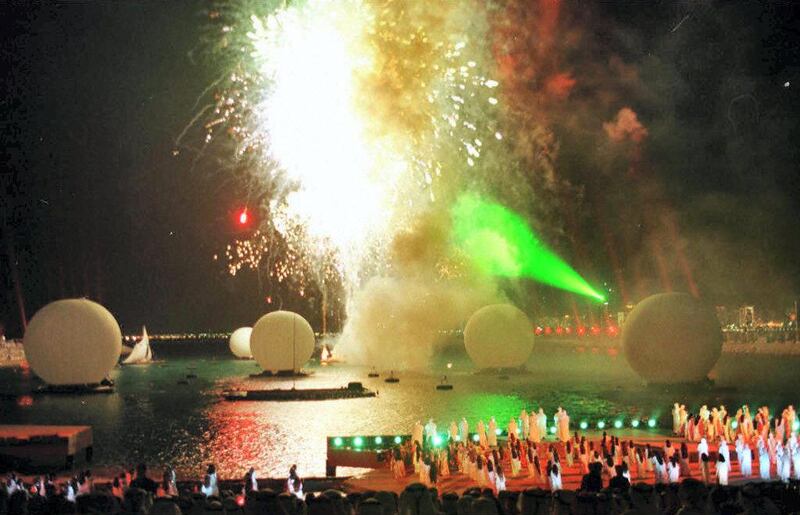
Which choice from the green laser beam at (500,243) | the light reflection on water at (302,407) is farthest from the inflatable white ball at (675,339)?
the green laser beam at (500,243)

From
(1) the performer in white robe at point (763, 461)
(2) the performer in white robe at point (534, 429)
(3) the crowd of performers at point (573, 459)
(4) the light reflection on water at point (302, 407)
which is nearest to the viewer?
(3) the crowd of performers at point (573, 459)

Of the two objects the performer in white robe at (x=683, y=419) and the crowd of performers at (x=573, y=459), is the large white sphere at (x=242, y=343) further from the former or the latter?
the crowd of performers at (x=573, y=459)

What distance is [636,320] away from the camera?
42.9 m

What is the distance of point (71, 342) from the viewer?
4519 centimetres

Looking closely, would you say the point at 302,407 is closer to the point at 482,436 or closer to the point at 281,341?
the point at 482,436

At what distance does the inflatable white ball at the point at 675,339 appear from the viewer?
4125cm

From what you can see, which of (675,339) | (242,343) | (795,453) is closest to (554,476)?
(795,453)

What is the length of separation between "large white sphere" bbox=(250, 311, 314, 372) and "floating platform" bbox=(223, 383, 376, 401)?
35.6 ft

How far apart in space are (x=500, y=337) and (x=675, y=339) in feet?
54.3

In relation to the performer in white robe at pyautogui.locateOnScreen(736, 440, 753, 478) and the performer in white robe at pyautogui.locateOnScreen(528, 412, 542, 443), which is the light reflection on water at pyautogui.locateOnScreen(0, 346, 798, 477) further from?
the performer in white robe at pyautogui.locateOnScreen(736, 440, 753, 478)

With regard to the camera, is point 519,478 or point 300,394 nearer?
point 519,478

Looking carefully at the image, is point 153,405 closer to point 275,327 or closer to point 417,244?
point 275,327

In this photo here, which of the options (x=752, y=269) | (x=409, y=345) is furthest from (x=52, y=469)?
(x=752, y=269)

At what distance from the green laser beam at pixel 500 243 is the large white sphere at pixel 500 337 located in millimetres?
14148
